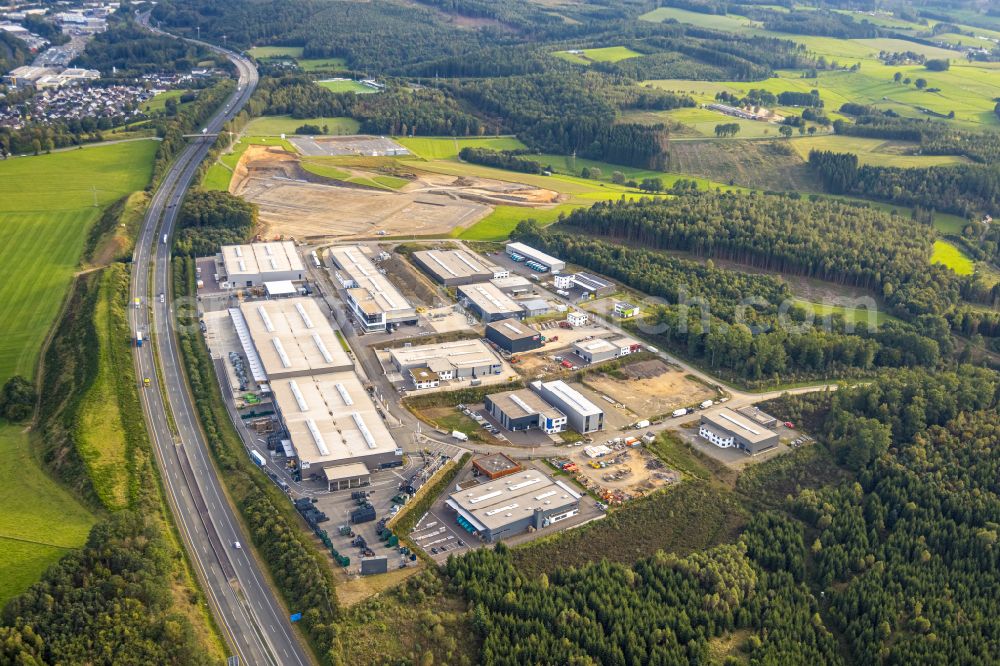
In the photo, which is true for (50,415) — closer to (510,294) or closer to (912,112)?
(510,294)

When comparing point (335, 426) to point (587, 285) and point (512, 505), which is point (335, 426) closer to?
point (512, 505)

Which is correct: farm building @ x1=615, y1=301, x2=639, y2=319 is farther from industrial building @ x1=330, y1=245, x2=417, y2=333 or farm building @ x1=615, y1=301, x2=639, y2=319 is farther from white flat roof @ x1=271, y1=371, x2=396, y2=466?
white flat roof @ x1=271, y1=371, x2=396, y2=466

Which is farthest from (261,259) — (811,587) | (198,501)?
(811,587)

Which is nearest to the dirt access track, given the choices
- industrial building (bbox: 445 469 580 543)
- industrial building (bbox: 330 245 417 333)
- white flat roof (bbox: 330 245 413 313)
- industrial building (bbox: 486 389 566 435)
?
white flat roof (bbox: 330 245 413 313)

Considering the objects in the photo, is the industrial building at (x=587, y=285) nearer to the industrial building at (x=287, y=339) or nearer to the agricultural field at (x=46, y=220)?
the industrial building at (x=287, y=339)

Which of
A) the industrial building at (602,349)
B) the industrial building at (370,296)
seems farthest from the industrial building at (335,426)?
the industrial building at (602,349)
